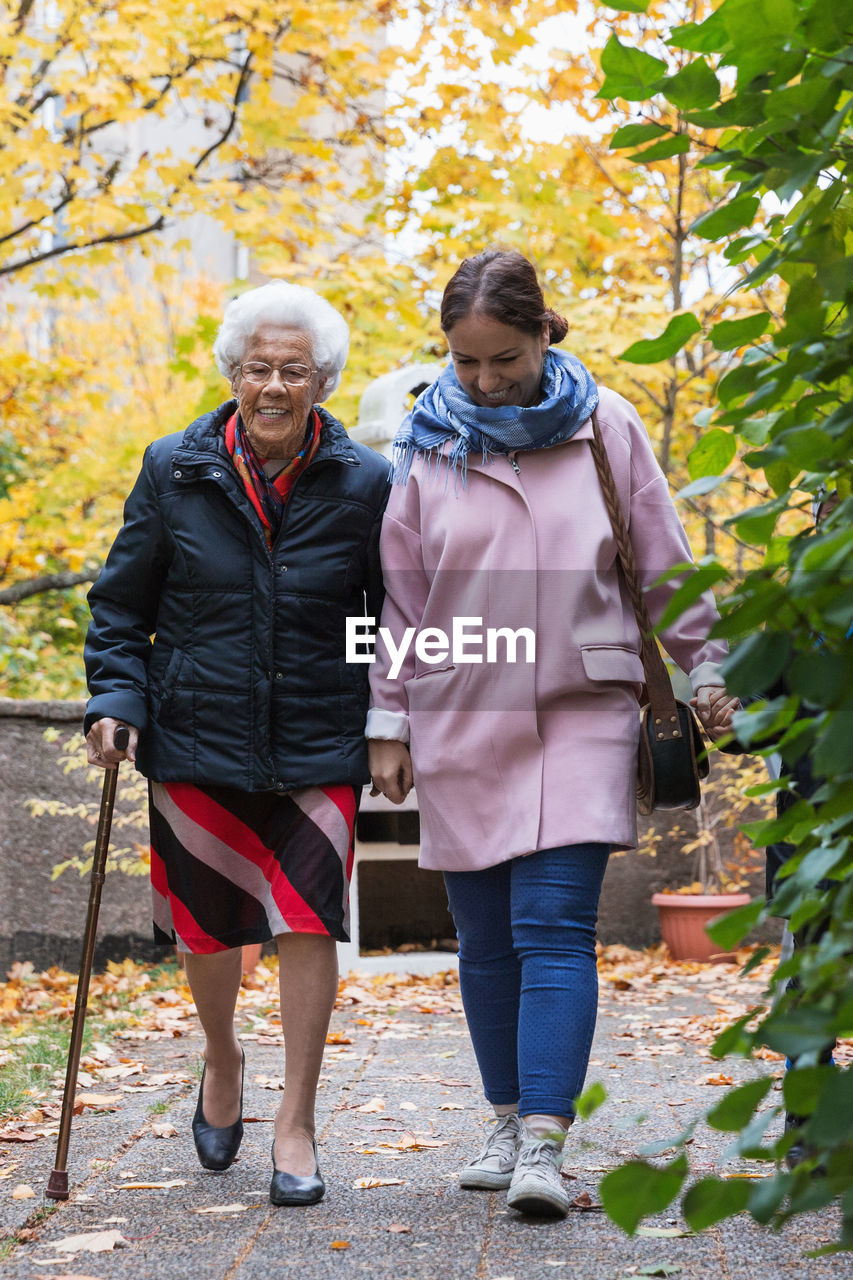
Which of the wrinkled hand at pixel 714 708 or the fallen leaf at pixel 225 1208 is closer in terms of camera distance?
the fallen leaf at pixel 225 1208

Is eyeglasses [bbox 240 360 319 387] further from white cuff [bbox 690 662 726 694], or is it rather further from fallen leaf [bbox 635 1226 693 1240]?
fallen leaf [bbox 635 1226 693 1240]

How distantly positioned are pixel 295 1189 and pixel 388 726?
965mm

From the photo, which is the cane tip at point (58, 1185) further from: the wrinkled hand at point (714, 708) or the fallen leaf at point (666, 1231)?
the wrinkled hand at point (714, 708)

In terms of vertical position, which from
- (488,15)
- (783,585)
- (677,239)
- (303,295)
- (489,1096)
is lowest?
(489,1096)

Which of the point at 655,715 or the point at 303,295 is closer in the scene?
the point at 655,715

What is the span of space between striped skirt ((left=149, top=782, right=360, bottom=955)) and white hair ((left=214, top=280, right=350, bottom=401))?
38.3 inches

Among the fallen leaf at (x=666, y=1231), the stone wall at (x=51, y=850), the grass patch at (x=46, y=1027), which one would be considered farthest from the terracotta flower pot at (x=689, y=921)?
the fallen leaf at (x=666, y=1231)

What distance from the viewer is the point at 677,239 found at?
25.7ft

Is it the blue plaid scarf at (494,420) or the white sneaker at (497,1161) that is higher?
the blue plaid scarf at (494,420)

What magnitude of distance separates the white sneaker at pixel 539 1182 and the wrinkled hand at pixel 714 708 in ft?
2.92

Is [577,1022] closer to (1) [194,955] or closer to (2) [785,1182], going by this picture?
(1) [194,955]

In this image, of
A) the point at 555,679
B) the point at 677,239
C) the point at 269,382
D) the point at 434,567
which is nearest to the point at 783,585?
the point at 555,679

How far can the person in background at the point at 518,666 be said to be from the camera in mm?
2824

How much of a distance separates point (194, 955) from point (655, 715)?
1165mm
